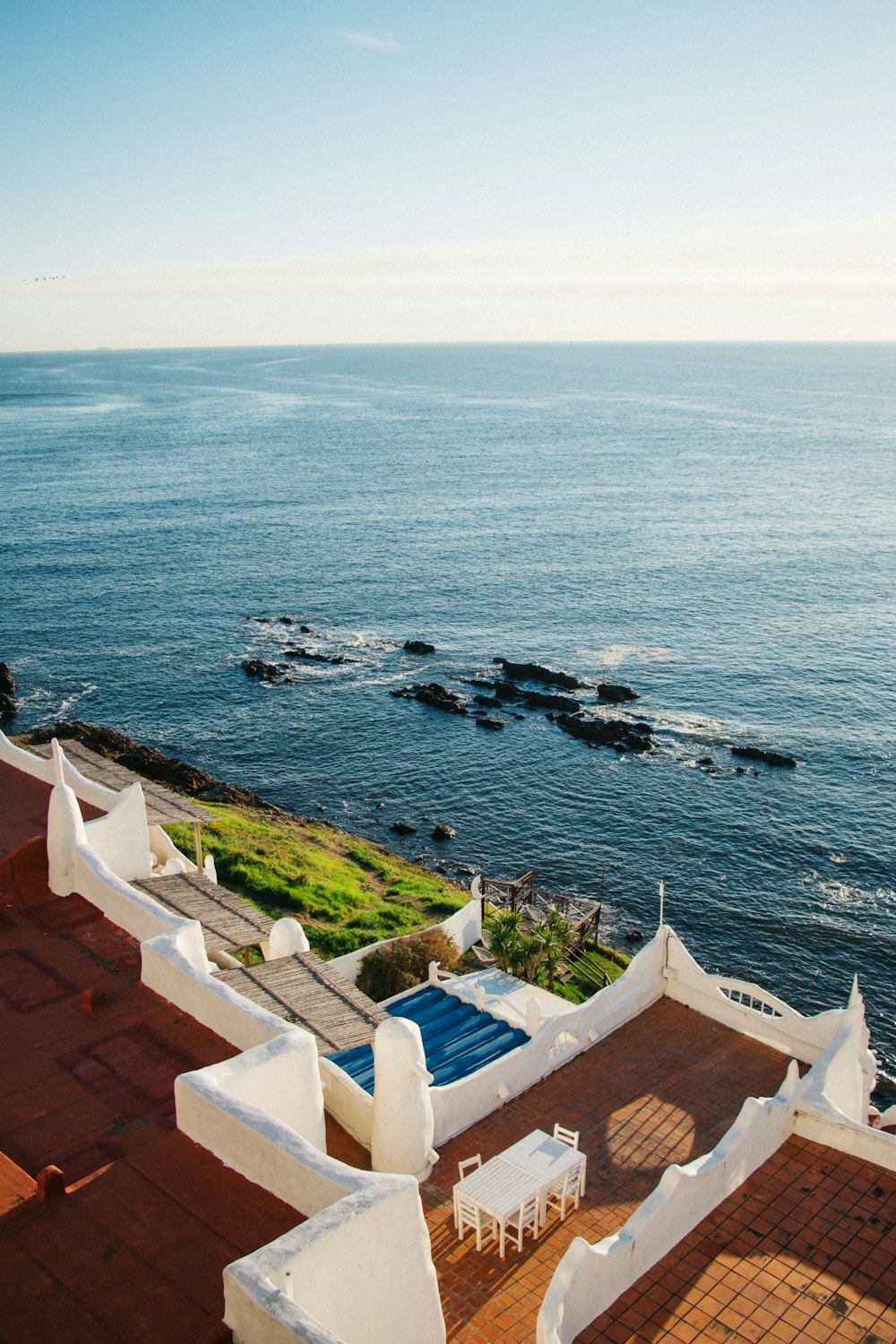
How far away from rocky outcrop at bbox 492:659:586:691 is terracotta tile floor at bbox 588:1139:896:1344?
152 feet

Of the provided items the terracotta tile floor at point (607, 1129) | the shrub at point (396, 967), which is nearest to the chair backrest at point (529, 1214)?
the terracotta tile floor at point (607, 1129)

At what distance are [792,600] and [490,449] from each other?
8088cm

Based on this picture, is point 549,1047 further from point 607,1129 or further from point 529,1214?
point 529,1214

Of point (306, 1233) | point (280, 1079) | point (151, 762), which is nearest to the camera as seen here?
point (306, 1233)

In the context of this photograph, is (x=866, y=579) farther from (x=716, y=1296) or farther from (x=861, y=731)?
(x=716, y=1296)

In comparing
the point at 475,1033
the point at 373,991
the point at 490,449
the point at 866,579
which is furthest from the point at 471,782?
the point at 490,449

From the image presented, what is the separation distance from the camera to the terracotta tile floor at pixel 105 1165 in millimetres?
9648

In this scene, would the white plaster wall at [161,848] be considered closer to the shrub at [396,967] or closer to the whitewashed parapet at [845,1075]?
the shrub at [396,967]

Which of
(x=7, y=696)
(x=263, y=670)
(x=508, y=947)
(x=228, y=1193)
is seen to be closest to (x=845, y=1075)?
(x=508, y=947)

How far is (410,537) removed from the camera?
9588cm

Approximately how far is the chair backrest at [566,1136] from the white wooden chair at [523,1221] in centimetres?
139

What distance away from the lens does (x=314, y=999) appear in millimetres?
18641

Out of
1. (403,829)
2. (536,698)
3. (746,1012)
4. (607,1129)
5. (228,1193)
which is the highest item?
(228,1193)

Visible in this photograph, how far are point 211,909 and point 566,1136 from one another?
330 inches
